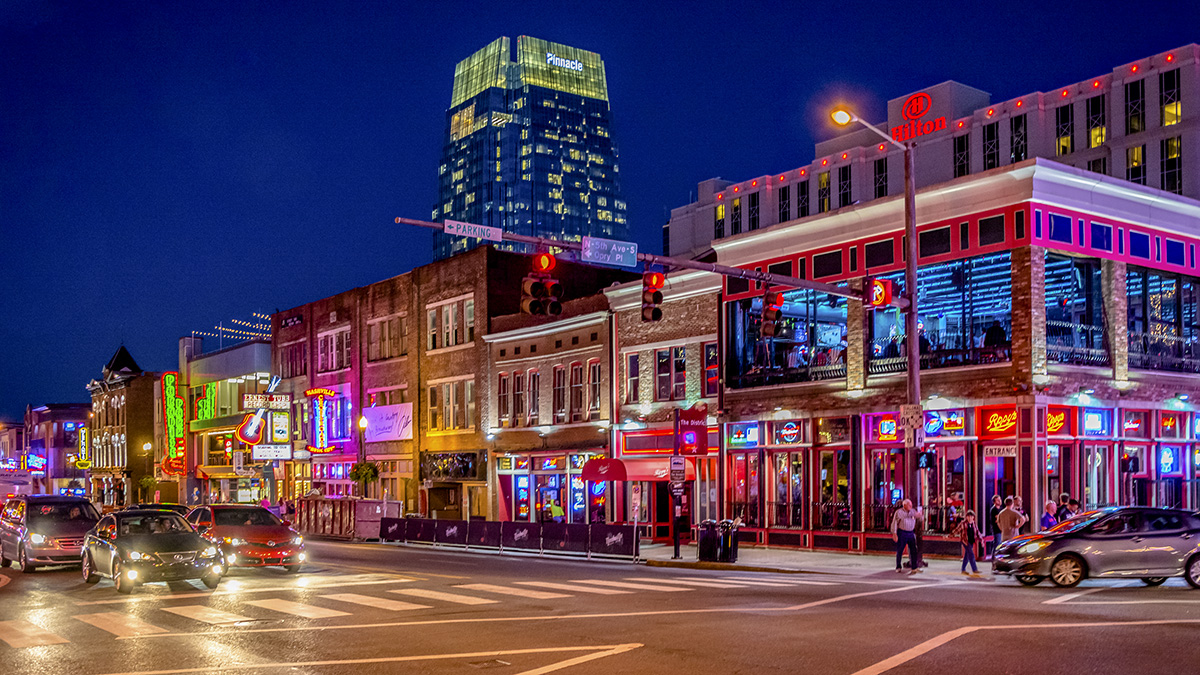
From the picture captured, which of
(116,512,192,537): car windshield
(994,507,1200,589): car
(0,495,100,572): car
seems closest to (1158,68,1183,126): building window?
(994,507,1200,589): car

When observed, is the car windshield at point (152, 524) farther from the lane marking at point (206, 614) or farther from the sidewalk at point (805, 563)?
the sidewalk at point (805, 563)

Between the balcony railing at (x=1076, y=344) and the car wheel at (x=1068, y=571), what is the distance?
8072 mm

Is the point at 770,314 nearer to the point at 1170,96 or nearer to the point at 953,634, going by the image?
the point at 953,634

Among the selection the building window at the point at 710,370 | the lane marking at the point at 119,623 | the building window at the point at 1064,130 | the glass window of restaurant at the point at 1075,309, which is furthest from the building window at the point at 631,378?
the building window at the point at 1064,130

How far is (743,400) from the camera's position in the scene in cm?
3466

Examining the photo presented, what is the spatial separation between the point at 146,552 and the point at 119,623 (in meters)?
4.90

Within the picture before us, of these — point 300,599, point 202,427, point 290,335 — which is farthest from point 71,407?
point 300,599

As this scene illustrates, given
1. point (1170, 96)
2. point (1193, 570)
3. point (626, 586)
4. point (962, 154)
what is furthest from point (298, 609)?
point (962, 154)

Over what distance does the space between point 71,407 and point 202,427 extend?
4974 centimetres

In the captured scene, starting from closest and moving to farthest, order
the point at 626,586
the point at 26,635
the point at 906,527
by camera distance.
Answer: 1. the point at 26,635
2. the point at 626,586
3. the point at 906,527

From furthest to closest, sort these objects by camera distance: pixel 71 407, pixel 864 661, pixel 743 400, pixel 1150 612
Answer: pixel 71 407
pixel 743 400
pixel 1150 612
pixel 864 661

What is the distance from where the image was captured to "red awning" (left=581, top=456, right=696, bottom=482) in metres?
37.2

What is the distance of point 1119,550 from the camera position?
67.1 feet

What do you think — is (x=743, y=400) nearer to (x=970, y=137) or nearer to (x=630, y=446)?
(x=630, y=446)
